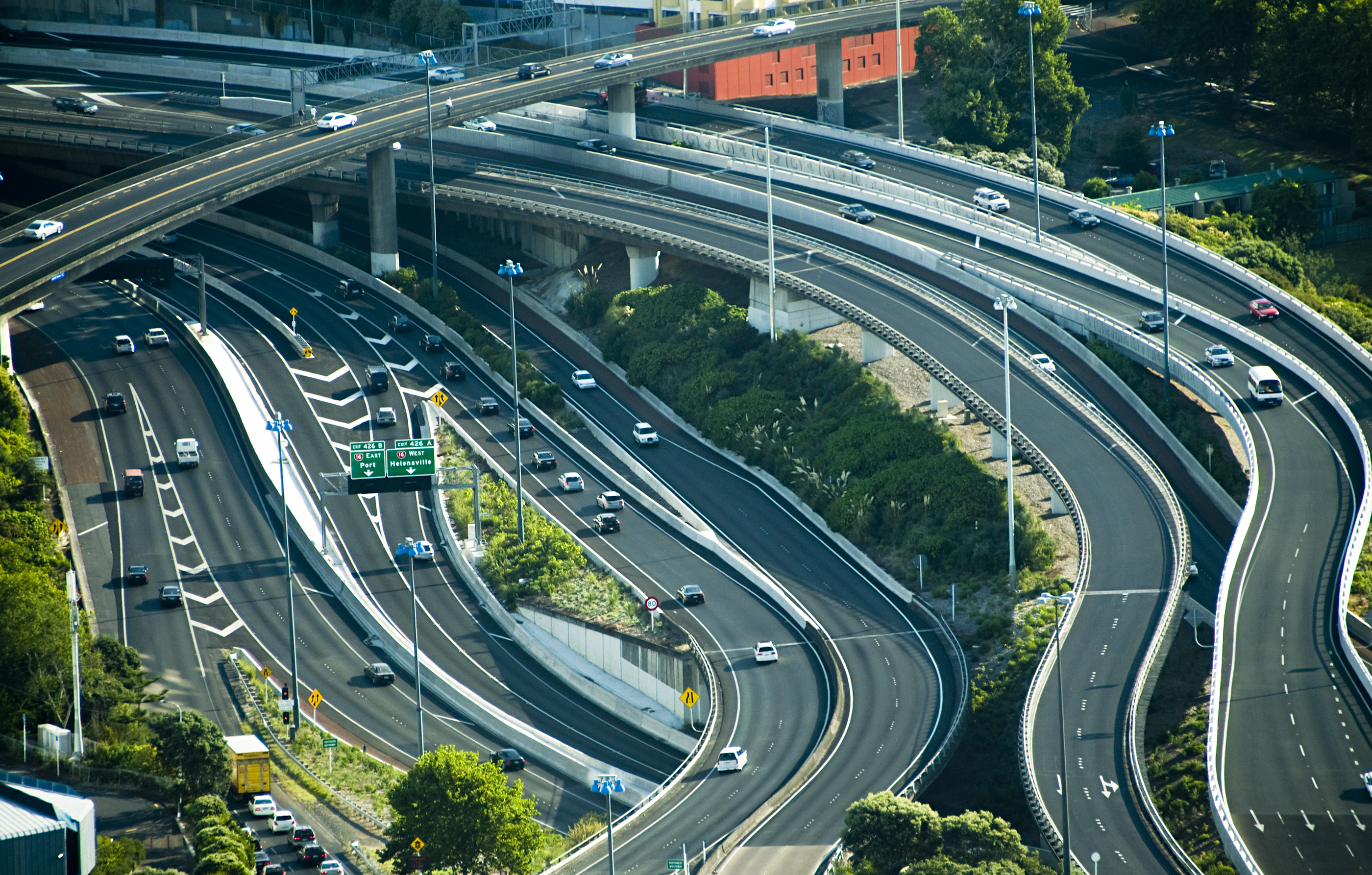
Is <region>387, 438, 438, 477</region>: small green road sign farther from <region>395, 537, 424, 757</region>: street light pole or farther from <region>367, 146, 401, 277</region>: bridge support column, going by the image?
<region>367, 146, 401, 277</region>: bridge support column

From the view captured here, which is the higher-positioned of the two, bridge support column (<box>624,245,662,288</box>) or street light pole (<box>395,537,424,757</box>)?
bridge support column (<box>624,245,662,288</box>)

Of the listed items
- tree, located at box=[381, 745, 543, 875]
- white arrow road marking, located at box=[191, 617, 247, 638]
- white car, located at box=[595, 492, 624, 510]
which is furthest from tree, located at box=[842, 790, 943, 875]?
white arrow road marking, located at box=[191, 617, 247, 638]

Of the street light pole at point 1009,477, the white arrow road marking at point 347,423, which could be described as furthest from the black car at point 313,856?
the white arrow road marking at point 347,423

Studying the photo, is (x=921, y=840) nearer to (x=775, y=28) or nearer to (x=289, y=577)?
(x=289, y=577)

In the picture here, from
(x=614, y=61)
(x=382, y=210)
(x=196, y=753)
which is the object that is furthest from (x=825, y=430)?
(x=614, y=61)

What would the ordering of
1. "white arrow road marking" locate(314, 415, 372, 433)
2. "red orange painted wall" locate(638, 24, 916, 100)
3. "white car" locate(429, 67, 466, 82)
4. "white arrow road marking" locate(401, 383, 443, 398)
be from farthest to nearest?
"red orange painted wall" locate(638, 24, 916, 100) → "white car" locate(429, 67, 466, 82) → "white arrow road marking" locate(401, 383, 443, 398) → "white arrow road marking" locate(314, 415, 372, 433)

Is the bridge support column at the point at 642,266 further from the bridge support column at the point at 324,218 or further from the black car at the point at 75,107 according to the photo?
the black car at the point at 75,107

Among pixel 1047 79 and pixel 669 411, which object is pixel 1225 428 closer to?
pixel 669 411

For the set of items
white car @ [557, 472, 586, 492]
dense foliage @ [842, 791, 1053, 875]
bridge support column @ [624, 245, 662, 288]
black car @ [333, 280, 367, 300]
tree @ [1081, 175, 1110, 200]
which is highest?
tree @ [1081, 175, 1110, 200]
